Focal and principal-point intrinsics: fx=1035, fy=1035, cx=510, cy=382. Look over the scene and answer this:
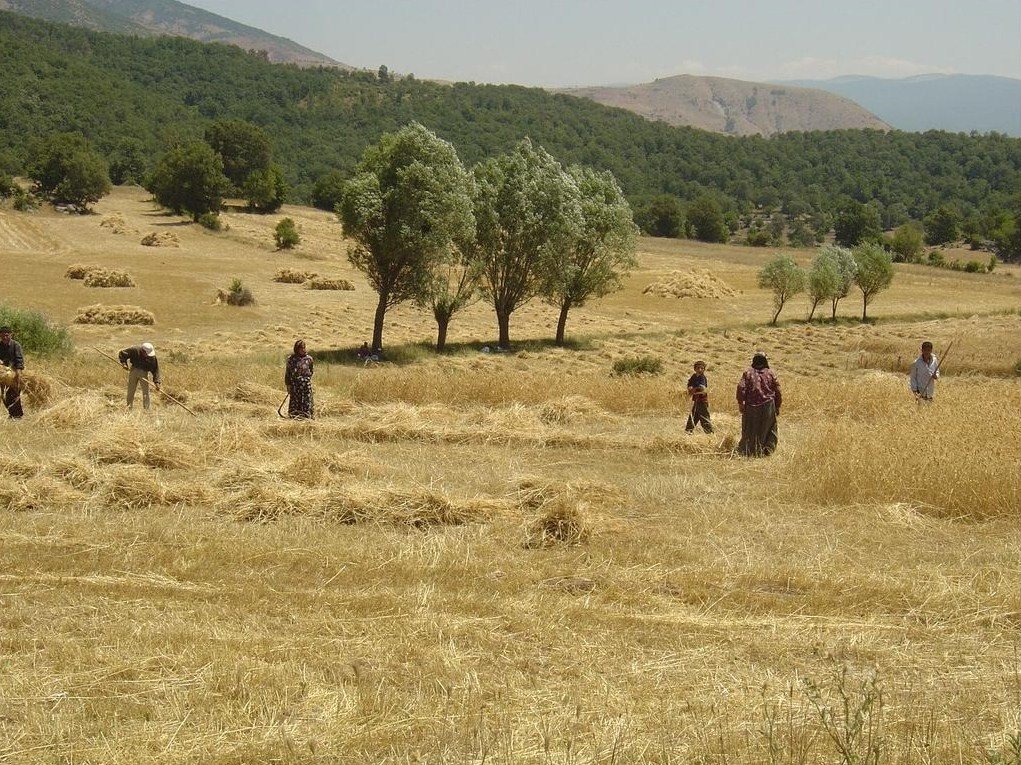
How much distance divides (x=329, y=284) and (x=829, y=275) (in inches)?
1028

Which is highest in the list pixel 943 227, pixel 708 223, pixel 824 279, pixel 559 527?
pixel 943 227

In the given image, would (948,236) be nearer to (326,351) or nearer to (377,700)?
(326,351)

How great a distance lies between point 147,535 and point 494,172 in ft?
105

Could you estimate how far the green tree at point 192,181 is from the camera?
77438 mm

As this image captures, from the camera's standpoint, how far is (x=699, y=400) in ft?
54.1

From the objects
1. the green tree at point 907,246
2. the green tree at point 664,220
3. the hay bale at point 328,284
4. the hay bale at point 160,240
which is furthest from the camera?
the green tree at point 664,220

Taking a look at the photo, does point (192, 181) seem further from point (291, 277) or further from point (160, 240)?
point (291, 277)

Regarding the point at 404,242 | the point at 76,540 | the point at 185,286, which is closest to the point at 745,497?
the point at 76,540

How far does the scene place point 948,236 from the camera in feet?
416

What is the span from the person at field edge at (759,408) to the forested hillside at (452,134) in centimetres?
12475

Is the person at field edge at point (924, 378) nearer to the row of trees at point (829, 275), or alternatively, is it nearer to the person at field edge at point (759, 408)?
the person at field edge at point (759, 408)

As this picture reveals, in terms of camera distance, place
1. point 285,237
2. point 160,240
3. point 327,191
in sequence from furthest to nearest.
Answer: point 327,191
point 285,237
point 160,240

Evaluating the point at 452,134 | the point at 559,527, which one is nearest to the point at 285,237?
the point at 559,527

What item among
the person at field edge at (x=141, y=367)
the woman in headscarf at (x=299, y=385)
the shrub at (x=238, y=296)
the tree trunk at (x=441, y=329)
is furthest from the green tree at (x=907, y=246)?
the person at field edge at (x=141, y=367)
